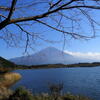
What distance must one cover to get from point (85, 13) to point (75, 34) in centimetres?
44

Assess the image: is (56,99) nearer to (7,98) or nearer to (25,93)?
(25,93)

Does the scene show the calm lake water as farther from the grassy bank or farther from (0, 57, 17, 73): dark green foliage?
the grassy bank

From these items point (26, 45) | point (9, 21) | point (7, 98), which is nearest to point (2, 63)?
point (9, 21)

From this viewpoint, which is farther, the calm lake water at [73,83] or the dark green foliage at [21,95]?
the calm lake water at [73,83]

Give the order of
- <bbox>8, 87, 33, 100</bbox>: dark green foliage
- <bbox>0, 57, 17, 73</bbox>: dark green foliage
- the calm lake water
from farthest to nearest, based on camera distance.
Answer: the calm lake water → <bbox>8, 87, 33, 100</bbox>: dark green foliage → <bbox>0, 57, 17, 73</bbox>: dark green foliage

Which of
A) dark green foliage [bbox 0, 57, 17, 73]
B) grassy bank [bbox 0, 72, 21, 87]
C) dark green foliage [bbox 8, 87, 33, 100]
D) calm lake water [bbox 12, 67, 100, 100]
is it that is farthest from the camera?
calm lake water [bbox 12, 67, 100, 100]

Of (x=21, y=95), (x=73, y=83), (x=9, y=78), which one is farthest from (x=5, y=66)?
(x=73, y=83)

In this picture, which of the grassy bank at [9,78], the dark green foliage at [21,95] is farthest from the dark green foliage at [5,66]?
the dark green foliage at [21,95]

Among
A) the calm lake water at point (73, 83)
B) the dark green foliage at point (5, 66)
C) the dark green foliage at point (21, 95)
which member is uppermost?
the dark green foliage at point (5, 66)

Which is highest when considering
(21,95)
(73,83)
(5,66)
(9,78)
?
(5,66)

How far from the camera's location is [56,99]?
18.8m

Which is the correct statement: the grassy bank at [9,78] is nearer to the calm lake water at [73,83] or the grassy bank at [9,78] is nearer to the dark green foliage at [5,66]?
the dark green foliage at [5,66]

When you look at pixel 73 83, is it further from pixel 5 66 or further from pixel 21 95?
pixel 5 66

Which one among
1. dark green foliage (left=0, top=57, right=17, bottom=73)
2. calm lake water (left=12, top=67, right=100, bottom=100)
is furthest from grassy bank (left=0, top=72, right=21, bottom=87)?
calm lake water (left=12, top=67, right=100, bottom=100)
